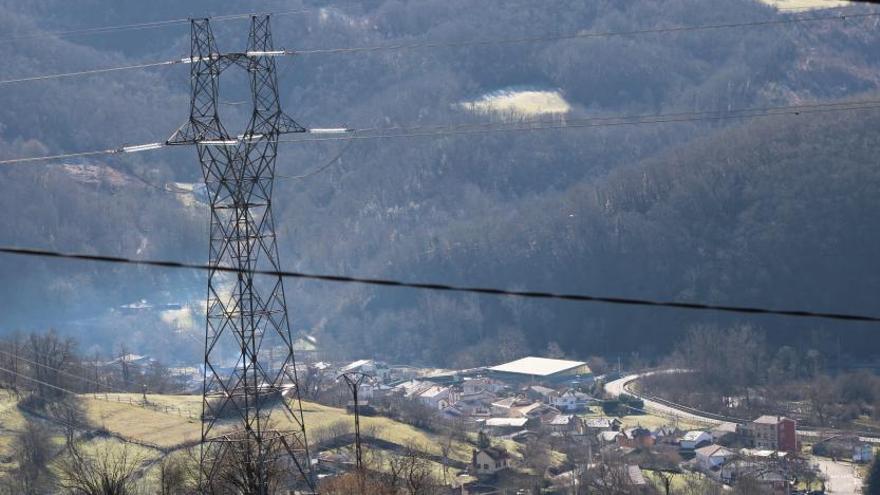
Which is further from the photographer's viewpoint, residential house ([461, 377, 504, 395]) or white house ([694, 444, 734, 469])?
residential house ([461, 377, 504, 395])

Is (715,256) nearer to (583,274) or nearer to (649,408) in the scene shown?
(583,274)

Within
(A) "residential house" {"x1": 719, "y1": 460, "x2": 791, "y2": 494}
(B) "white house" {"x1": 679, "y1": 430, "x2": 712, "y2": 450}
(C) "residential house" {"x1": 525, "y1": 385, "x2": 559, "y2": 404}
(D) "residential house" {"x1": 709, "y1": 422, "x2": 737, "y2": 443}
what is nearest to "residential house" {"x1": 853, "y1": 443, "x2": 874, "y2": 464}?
(A) "residential house" {"x1": 719, "y1": 460, "x2": 791, "y2": 494}

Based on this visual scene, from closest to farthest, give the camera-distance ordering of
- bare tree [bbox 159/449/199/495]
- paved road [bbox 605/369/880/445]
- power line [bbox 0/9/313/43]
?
bare tree [bbox 159/449/199/495] → paved road [bbox 605/369/880/445] → power line [bbox 0/9/313/43]

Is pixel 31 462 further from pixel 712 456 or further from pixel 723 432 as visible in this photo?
pixel 723 432

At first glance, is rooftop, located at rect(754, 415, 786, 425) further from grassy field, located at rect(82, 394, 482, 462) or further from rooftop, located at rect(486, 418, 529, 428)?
grassy field, located at rect(82, 394, 482, 462)

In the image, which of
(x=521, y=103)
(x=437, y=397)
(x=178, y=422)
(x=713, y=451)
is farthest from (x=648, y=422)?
(x=521, y=103)

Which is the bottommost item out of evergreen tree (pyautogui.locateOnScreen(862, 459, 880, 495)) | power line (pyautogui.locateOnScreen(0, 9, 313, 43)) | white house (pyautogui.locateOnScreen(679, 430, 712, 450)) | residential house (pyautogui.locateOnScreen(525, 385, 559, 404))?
evergreen tree (pyautogui.locateOnScreen(862, 459, 880, 495))

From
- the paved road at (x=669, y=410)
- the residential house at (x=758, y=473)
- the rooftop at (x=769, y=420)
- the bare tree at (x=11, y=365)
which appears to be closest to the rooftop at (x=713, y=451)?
Answer: the residential house at (x=758, y=473)

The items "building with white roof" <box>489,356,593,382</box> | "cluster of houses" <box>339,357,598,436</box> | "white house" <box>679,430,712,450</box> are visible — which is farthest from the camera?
"building with white roof" <box>489,356,593,382</box>
